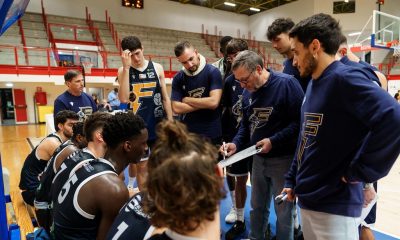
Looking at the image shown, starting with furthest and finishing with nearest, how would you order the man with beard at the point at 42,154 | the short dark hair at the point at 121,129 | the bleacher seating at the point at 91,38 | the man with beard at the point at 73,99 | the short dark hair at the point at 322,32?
1. the bleacher seating at the point at 91,38
2. the man with beard at the point at 73,99
3. the man with beard at the point at 42,154
4. the short dark hair at the point at 121,129
5. the short dark hair at the point at 322,32

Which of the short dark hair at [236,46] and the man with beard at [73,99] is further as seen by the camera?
the man with beard at [73,99]

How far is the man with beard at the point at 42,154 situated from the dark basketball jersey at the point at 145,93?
86 cm

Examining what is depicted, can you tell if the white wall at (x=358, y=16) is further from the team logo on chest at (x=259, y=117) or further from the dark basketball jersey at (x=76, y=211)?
the dark basketball jersey at (x=76, y=211)

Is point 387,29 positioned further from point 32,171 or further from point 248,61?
point 32,171

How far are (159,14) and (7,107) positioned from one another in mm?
10659

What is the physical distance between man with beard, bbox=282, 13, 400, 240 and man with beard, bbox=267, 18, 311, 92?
3.31ft

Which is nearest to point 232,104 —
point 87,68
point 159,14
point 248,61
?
point 248,61

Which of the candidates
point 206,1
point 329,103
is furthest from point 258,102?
point 206,1

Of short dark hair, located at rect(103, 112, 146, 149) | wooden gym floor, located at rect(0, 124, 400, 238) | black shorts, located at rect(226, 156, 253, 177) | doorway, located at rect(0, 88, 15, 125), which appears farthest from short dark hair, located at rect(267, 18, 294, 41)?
doorway, located at rect(0, 88, 15, 125)

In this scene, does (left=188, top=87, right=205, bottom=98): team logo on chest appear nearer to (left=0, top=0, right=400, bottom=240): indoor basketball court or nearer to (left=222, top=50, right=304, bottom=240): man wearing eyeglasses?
(left=222, top=50, right=304, bottom=240): man wearing eyeglasses

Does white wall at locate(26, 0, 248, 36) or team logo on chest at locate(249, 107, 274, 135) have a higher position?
white wall at locate(26, 0, 248, 36)

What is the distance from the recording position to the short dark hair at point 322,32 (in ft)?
4.66

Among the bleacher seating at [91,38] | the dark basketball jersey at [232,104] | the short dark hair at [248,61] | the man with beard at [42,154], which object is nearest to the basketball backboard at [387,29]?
the bleacher seating at [91,38]

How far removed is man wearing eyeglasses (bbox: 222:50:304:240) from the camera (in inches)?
83.8
